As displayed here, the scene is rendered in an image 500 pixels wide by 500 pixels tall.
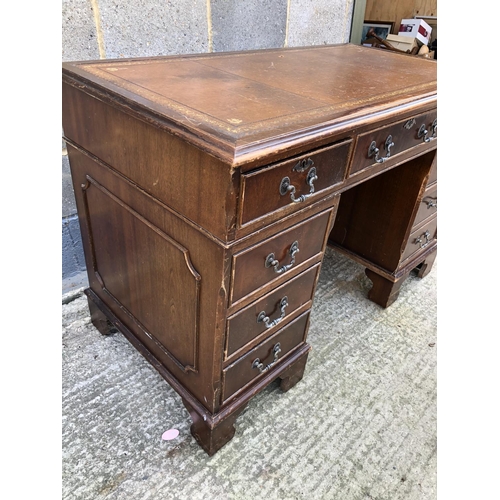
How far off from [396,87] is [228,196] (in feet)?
2.10

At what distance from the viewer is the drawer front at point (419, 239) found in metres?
1.60

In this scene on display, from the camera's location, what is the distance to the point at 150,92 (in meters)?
0.84

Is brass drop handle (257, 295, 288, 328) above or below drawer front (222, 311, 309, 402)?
above

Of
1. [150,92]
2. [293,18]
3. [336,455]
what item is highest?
[293,18]

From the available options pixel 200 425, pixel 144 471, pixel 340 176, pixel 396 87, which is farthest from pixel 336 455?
pixel 396 87

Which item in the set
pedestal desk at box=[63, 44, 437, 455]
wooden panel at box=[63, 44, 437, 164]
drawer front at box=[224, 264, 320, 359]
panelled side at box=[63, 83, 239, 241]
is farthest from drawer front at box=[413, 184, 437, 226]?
panelled side at box=[63, 83, 239, 241]

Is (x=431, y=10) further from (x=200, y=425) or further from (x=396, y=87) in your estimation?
(x=200, y=425)

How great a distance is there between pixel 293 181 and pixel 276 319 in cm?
39

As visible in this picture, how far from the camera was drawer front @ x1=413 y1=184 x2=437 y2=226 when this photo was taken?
1.49m

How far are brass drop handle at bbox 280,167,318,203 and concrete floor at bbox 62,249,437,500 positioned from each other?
74 centimetres

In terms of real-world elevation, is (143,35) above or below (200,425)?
above

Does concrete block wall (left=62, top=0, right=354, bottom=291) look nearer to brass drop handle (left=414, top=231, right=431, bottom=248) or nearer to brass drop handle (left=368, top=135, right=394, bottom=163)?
brass drop handle (left=368, top=135, right=394, bottom=163)

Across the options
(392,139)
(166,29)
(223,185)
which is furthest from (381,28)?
(223,185)

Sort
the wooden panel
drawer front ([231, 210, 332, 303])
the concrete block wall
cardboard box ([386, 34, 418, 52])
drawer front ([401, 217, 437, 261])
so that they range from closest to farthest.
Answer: the wooden panel
drawer front ([231, 210, 332, 303])
the concrete block wall
drawer front ([401, 217, 437, 261])
cardboard box ([386, 34, 418, 52])
